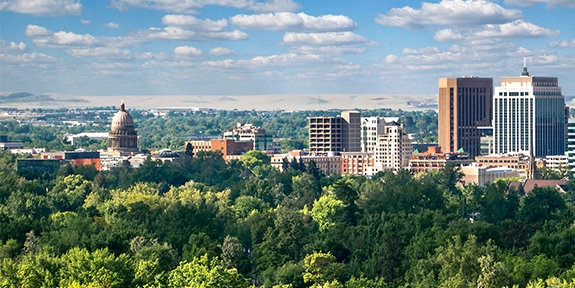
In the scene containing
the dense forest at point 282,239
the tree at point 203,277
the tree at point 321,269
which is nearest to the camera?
the tree at point 203,277

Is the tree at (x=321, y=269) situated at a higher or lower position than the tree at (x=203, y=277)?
lower

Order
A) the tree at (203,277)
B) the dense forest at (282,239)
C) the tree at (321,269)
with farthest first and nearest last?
the tree at (321,269) → the dense forest at (282,239) → the tree at (203,277)

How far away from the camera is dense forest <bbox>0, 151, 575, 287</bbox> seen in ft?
266

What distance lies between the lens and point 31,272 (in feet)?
246

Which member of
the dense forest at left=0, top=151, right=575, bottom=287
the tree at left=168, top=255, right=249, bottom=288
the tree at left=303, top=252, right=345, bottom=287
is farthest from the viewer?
the tree at left=303, top=252, right=345, bottom=287

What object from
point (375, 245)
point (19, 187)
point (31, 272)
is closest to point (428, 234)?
point (375, 245)

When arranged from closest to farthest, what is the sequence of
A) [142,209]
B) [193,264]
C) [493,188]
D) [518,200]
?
[193,264]
[142,209]
[518,200]
[493,188]

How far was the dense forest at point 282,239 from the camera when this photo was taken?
266 feet

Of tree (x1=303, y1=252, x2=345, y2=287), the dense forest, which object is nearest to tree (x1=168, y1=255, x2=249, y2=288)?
the dense forest

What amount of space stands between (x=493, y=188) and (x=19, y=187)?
40.8 metres

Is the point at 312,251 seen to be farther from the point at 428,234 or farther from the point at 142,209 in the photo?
the point at 142,209

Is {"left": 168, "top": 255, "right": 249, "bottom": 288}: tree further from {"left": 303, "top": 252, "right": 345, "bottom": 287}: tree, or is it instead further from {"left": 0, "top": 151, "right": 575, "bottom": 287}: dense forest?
{"left": 303, "top": 252, "right": 345, "bottom": 287}: tree

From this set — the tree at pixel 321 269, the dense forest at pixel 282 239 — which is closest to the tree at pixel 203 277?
the dense forest at pixel 282 239

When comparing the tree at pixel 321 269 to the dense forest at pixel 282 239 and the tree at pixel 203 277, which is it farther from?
the tree at pixel 203 277
